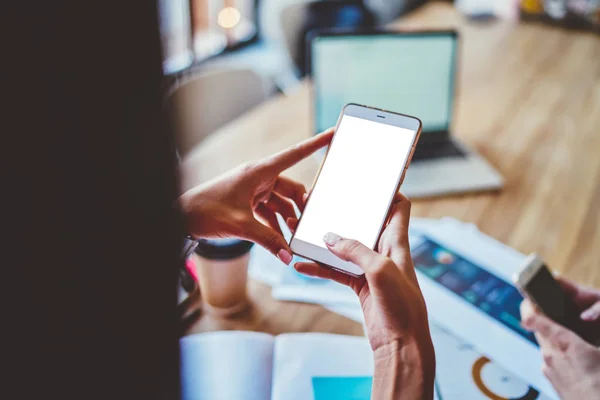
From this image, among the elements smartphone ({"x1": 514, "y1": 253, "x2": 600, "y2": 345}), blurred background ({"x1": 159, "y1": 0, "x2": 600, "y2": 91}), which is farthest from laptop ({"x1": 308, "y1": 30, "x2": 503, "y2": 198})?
blurred background ({"x1": 159, "y1": 0, "x2": 600, "y2": 91})

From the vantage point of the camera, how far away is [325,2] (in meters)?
2.35

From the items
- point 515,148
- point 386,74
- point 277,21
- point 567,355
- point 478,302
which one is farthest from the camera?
point 277,21

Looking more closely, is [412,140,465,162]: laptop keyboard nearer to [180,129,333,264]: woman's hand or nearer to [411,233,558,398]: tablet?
[411,233,558,398]: tablet

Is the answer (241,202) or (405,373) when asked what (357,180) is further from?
(405,373)

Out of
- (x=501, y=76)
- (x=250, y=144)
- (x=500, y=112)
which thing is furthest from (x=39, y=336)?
(x=501, y=76)

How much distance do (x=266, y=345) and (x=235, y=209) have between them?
0.67 feet

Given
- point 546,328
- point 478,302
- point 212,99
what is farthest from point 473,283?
point 212,99

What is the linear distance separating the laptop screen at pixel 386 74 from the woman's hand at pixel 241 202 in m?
0.45

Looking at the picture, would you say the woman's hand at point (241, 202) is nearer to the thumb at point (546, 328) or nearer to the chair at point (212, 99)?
the thumb at point (546, 328)

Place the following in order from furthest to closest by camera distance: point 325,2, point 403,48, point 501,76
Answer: point 325,2, point 501,76, point 403,48

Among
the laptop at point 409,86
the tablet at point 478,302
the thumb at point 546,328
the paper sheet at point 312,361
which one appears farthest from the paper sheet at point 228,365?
the laptop at point 409,86

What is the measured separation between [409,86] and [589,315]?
2.17 feet

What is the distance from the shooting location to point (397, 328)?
0.59 m

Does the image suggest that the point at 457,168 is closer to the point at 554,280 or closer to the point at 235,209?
the point at 554,280
